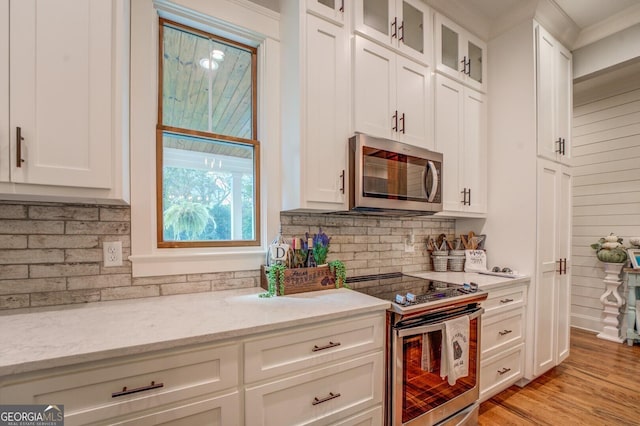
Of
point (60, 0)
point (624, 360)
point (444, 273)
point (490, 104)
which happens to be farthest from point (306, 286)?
point (624, 360)

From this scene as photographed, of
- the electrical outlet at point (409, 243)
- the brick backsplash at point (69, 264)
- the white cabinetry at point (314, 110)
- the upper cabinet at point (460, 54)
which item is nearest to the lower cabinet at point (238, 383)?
the brick backsplash at point (69, 264)

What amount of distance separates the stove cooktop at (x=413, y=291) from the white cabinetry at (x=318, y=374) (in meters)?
0.17

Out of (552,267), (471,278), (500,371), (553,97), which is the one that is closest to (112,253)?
(471,278)

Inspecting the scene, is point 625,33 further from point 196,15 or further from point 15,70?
point 15,70

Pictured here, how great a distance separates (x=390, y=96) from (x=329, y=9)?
0.65 m

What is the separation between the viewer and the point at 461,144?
2434 millimetres

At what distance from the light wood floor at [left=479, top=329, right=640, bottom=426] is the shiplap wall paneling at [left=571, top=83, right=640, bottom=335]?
927 millimetres

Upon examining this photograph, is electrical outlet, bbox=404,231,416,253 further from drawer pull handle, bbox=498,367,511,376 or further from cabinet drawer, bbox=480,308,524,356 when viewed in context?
drawer pull handle, bbox=498,367,511,376

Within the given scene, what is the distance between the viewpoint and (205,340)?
3.39 feet

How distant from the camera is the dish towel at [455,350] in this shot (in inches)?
64.1

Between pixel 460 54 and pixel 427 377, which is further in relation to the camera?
pixel 460 54

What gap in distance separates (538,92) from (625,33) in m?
1.03

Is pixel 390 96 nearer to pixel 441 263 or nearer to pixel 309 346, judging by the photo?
pixel 441 263

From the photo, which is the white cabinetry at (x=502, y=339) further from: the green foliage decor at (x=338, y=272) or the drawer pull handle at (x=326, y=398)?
the drawer pull handle at (x=326, y=398)
